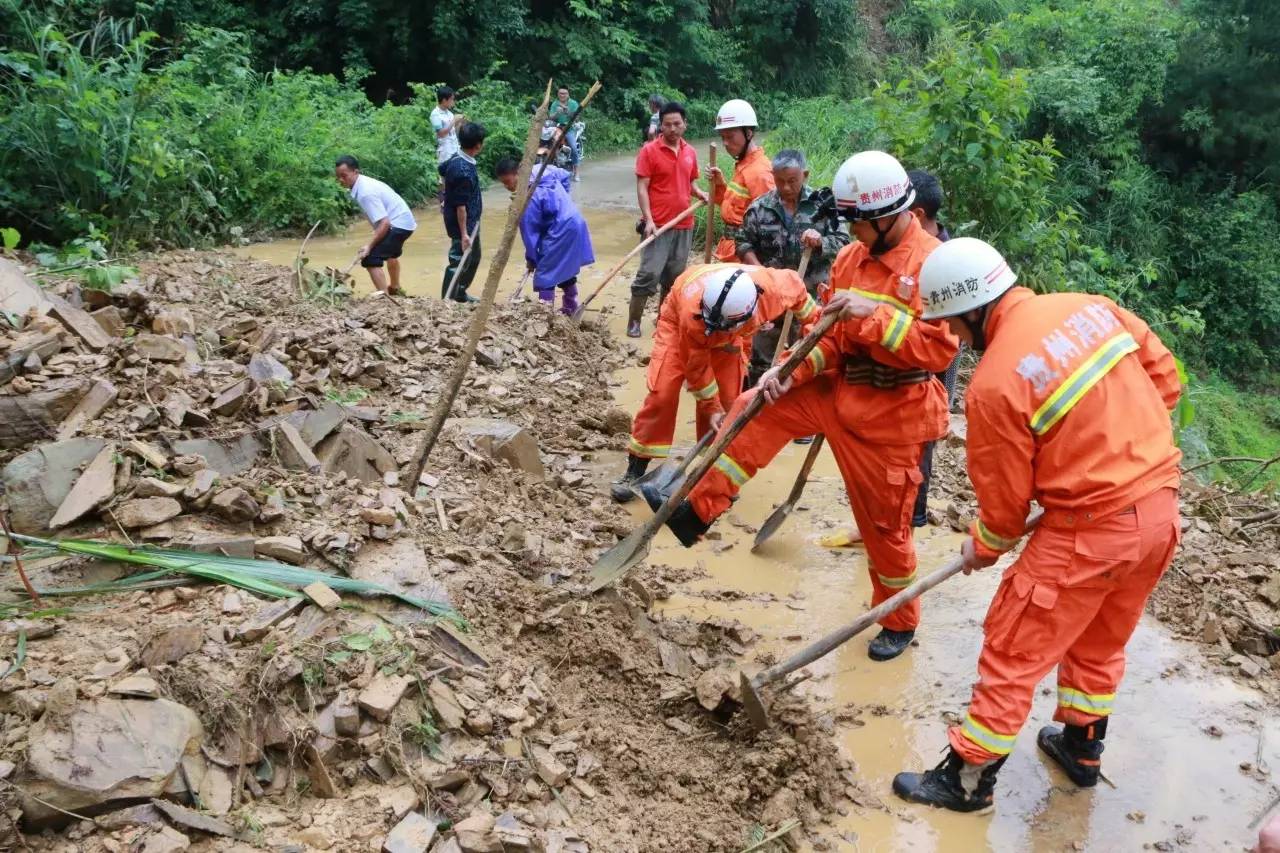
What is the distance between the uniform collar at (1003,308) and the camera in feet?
9.61

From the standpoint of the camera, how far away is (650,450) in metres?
5.14

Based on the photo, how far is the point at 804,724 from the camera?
10.9 ft

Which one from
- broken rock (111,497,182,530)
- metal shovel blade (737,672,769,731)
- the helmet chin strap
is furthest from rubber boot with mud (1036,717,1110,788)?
broken rock (111,497,182,530)

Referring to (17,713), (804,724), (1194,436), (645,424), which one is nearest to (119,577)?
(17,713)

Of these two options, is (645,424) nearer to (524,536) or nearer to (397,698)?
(524,536)

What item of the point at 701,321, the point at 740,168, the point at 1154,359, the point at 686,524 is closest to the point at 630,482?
the point at 701,321

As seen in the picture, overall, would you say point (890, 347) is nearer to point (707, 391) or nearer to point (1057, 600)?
point (1057, 600)

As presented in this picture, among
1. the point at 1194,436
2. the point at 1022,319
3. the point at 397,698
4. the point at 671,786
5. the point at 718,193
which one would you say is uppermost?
the point at 1022,319

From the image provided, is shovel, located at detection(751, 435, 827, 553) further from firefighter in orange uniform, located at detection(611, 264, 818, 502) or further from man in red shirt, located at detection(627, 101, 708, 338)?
man in red shirt, located at detection(627, 101, 708, 338)

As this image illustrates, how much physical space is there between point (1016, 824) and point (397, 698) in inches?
79.8

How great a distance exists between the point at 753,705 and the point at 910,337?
56.6 inches

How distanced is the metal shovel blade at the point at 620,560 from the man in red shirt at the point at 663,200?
3962 mm

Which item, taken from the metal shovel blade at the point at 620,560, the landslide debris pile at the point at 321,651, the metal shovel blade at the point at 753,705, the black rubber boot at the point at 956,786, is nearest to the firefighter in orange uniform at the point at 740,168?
the landslide debris pile at the point at 321,651

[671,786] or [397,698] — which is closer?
[397,698]
